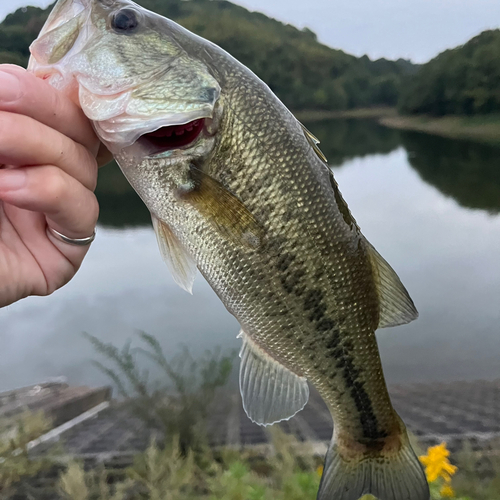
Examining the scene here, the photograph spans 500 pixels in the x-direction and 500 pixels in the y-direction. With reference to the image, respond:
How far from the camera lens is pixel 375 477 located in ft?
4.60

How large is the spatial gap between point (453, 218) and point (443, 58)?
94.6 feet

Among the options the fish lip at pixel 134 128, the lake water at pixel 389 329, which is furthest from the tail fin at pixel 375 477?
the lake water at pixel 389 329

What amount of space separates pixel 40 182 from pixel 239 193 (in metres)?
0.51

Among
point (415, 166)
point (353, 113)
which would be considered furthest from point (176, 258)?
point (353, 113)

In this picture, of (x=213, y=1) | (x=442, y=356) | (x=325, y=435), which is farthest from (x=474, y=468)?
(x=213, y=1)

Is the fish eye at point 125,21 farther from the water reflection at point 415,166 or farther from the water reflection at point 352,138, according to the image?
the water reflection at point 352,138

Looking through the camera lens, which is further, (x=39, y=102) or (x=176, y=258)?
(x=176, y=258)

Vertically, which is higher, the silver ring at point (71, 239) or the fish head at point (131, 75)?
the fish head at point (131, 75)

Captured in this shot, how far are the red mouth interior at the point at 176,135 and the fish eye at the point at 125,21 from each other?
298mm

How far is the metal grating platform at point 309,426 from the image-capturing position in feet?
9.59

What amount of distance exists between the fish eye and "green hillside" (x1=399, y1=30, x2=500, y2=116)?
3432 centimetres

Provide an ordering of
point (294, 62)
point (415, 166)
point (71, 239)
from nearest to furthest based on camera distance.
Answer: point (71, 239) → point (415, 166) → point (294, 62)

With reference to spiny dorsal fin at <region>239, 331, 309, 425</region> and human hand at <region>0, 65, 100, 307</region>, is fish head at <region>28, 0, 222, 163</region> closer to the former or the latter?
human hand at <region>0, 65, 100, 307</region>

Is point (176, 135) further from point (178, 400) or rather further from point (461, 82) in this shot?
point (461, 82)
